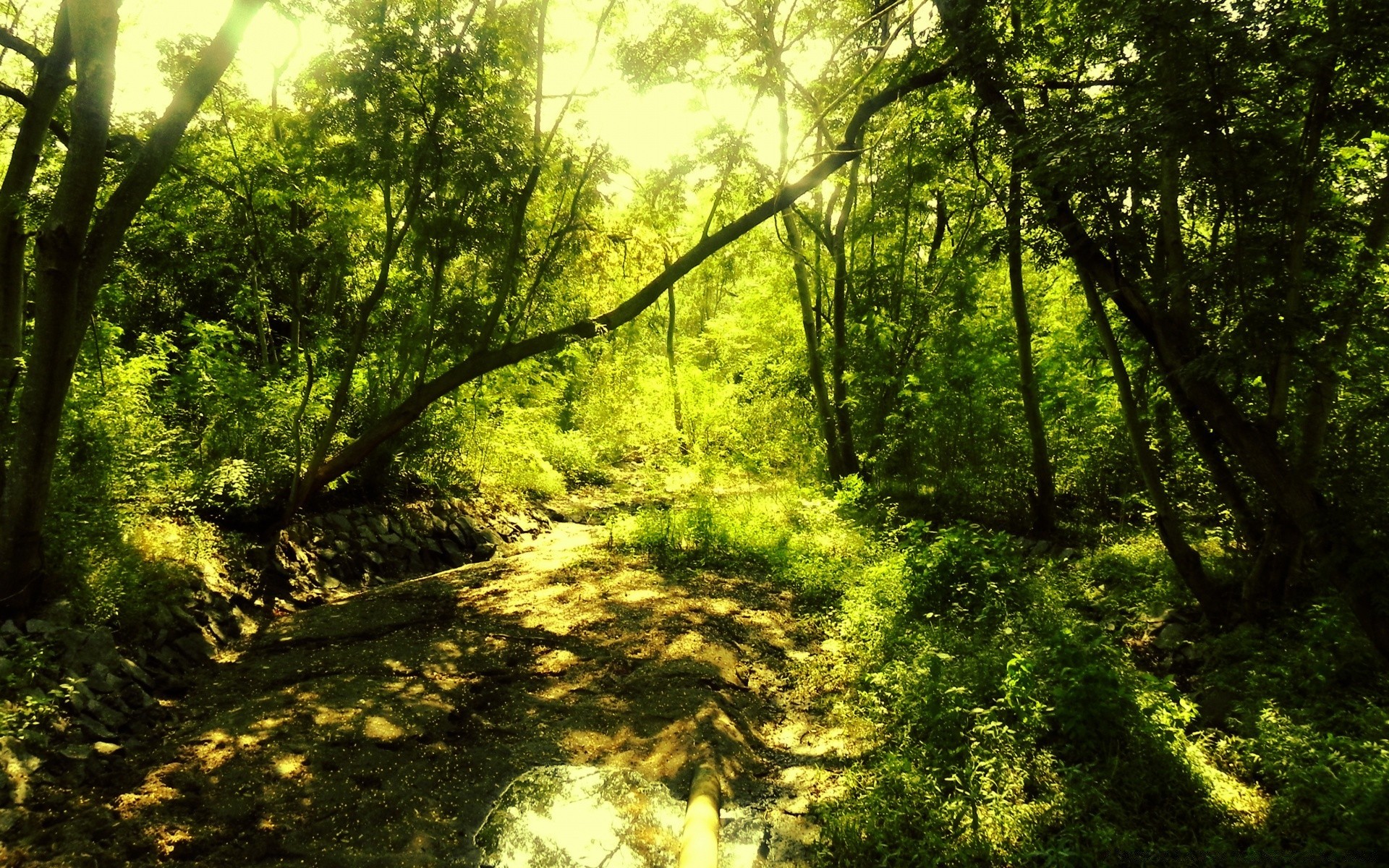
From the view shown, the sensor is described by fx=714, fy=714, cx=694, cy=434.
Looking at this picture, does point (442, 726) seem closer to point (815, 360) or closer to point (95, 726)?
point (95, 726)

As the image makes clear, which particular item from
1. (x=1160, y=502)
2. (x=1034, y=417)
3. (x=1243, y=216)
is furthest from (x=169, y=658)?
(x=1034, y=417)

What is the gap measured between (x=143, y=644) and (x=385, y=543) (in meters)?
4.56

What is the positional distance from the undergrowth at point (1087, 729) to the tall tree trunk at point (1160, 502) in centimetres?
35

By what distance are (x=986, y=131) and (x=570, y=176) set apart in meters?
6.20

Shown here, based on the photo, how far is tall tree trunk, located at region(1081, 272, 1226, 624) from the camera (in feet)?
21.9

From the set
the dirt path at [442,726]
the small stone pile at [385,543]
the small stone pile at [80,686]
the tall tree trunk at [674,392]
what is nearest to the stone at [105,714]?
the small stone pile at [80,686]

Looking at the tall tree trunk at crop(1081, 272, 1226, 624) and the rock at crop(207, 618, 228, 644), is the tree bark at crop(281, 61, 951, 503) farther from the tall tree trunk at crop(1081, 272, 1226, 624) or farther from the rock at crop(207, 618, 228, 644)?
the tall tree trunk at crop(1081, 272, 1226, 624)

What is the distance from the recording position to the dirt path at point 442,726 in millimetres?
4145

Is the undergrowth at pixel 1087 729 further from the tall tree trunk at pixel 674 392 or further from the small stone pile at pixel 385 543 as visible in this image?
the tall tree trunk at pixel 674 392

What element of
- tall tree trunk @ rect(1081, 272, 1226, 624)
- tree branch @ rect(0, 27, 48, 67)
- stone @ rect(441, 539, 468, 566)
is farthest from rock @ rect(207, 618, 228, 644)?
tall tree trunk @ rect(1081, 272, 1226, 624)

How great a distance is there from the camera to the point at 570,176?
35.8 feet

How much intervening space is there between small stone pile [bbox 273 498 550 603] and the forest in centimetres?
8

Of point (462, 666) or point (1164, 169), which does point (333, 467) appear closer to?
point (462, 666)

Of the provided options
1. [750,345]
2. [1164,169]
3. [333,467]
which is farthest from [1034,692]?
[750,345]
